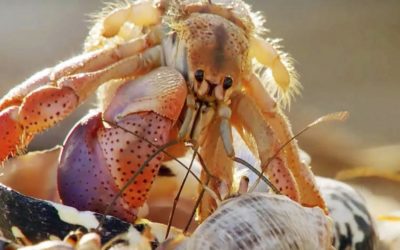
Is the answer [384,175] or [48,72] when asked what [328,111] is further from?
[48,72]

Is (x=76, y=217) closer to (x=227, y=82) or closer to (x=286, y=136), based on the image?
(x=227, y=82)

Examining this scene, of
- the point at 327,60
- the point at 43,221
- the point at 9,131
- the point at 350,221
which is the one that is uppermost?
the point at 9,131

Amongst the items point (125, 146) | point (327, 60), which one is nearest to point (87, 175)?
point (125, 146)

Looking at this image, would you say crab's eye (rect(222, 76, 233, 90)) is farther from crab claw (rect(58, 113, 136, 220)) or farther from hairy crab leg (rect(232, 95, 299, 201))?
crab claw (rect(58, 113, 136, 220))

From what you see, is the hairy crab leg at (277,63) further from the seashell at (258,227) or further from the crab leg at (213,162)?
the seashell at (258,227)

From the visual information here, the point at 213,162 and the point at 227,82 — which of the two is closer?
the point at 227,82

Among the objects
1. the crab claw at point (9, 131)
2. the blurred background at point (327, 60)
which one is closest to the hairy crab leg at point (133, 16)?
the crab claw at point (9, 131)

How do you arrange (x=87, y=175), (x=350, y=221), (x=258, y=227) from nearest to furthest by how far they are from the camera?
(x=258, y=227) → (x=87, y=175) → (x=350, y=221)
